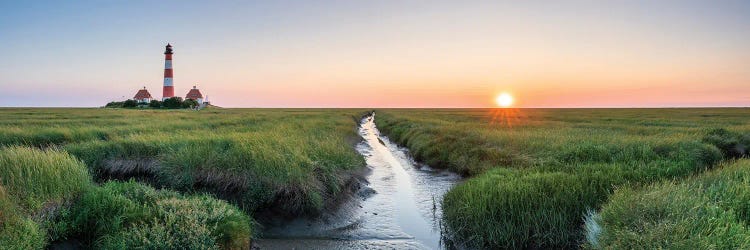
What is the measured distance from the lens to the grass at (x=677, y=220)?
535 centimetres

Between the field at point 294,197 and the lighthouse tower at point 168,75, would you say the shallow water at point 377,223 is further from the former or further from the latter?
the lighthouse tower at point 168,75

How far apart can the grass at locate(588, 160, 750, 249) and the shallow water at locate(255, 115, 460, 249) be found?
340cm

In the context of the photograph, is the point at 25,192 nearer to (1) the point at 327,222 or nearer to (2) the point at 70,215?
(2) the point at 70,215

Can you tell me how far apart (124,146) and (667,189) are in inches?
539

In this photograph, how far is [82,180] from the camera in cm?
807

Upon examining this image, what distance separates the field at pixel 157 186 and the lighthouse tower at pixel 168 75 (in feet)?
213

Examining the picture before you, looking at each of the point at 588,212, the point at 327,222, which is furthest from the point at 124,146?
the point at 588,212

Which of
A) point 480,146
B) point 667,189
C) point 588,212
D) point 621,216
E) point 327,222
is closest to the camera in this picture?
point 621,216

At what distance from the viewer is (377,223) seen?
1041 centimetres

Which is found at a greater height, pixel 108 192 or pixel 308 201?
pixel 108 192

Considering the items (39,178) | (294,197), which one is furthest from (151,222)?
(294,197)

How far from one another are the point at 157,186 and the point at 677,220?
1093 cm

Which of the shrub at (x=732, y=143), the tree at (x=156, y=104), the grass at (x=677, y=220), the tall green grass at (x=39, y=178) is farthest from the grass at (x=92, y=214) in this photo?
the tree at (x=156, y=104)

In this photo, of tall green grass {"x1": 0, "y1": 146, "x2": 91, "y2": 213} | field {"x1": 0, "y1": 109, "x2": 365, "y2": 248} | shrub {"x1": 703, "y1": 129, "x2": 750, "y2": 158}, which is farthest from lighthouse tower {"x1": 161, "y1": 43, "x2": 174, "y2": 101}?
shrub {"x1": 703, "y1": 129, "x2": 750, "y2": 158}
